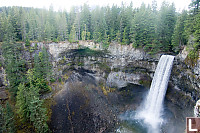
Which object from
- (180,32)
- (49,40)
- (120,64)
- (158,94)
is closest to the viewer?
(180,32)

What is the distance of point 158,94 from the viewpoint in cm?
2498

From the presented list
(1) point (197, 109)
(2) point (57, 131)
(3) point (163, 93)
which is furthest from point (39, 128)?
(3) point (163, 93)

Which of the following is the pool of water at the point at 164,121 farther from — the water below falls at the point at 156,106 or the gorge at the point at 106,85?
the gorge at the point at 106,85

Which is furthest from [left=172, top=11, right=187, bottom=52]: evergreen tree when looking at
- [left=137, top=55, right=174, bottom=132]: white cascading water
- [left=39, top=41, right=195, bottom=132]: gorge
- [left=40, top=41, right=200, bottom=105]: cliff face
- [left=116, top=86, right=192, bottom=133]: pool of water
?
[left=116, top=86, right=192, bottom=133]: pool of water

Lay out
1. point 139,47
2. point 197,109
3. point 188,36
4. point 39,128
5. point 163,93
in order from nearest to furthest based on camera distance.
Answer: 1. point 197,109
2. point 39,128
3. point 188,36
4. point 163,93
5. point 139,47

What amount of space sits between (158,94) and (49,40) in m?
32.6

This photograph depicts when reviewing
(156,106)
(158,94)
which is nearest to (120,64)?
(158,94)

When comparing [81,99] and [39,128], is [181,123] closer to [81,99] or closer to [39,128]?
[81,99]

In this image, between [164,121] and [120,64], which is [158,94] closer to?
[164,121]

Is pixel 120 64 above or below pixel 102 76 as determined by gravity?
above

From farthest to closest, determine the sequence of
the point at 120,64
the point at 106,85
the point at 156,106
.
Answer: the point at 106,85, the point at 120,64, the point at 156,106

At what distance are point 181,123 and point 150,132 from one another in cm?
617

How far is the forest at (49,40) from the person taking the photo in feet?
65.7

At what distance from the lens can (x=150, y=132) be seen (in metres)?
21.9
